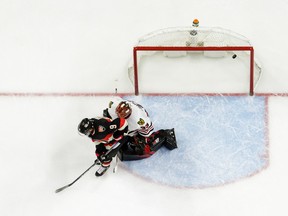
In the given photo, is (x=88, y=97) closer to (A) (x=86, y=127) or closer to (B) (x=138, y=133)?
(B) (x=138, y=133)

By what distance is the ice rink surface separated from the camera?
5219mm

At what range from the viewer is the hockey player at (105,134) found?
4.83 m

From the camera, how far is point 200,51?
6.11 m

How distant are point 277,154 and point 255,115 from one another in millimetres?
453

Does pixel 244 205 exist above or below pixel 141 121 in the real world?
below

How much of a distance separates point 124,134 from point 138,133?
256 millimetres

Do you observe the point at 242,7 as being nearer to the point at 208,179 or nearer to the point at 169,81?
the point at 169,81

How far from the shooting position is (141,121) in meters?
5.07

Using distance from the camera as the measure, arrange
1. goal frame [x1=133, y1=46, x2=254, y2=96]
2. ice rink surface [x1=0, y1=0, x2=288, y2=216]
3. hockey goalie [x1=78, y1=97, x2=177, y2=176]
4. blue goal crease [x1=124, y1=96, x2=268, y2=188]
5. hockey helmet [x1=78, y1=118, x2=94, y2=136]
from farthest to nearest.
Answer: goal frame [x1=133, y1=46, x2=254, y2=96] → blue goal crease [x1=124, y1=96, x2=268, y2=188] → ice rink surface [x1=0, y1=0, x2=288, y2=216] → hockey goalie [x1=78, y1=97, x2=177, y2=176] → hockey helmet [x1=78, y1=118, x2=94, y2=136]

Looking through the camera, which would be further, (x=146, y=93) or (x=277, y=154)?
(x=146, y=93)

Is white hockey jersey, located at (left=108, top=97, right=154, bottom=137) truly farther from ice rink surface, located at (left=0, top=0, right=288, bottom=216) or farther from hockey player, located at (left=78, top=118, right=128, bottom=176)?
ice rink surface, located at (left=0, top=0, right=288, bottom=216)

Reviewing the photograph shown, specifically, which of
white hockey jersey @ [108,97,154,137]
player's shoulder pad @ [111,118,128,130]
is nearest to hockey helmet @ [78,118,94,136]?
player's shoulder pad @ [111,118,128,130]

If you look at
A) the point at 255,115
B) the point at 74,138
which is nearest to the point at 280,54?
the point at 255,115

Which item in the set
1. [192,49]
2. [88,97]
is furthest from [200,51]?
[88,97]
